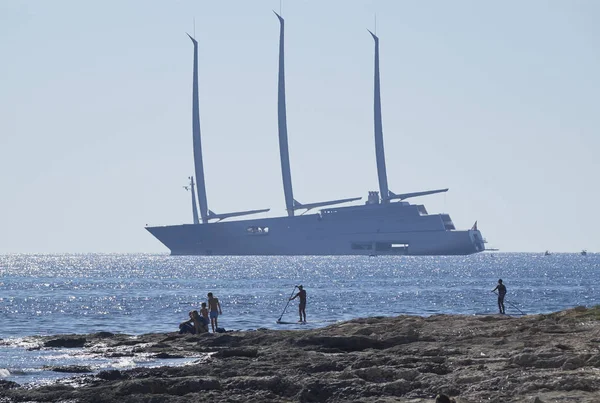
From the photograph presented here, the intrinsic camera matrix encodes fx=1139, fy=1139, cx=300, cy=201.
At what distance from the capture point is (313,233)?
395 ft

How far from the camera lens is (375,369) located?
45.8ft

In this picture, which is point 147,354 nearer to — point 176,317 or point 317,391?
point 317,391

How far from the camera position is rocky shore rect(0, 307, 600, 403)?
12.5 metres

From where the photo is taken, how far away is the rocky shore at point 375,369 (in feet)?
41.1

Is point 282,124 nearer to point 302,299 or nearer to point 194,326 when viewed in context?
point 302,299

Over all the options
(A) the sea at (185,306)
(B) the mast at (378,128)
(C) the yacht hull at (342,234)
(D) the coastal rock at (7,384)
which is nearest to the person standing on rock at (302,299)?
(A) the sea at (185,306)

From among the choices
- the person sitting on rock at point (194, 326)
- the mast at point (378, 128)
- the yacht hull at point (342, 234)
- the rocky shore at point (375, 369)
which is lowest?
the rocky shore at point (375, 369)

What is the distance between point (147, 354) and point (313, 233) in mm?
101253

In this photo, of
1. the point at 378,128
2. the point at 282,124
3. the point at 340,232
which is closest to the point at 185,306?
the point at 282,124

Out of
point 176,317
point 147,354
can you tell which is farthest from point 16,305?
point 147,354

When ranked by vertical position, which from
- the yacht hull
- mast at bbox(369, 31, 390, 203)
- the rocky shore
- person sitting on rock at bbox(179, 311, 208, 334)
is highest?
mast at bbox(369, 31, 390, 203)

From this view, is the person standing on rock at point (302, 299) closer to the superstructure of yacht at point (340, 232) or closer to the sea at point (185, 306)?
the sea at point (185, 306)

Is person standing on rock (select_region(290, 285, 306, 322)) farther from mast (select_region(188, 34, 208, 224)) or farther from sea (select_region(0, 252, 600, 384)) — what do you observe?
mast (select_region(188, 34, 208, 224))

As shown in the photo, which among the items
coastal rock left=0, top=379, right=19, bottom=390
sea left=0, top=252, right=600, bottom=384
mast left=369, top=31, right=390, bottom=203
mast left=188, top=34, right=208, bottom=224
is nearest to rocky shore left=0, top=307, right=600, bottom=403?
coastal rock left=0, top=379, right=19, bottom=390
